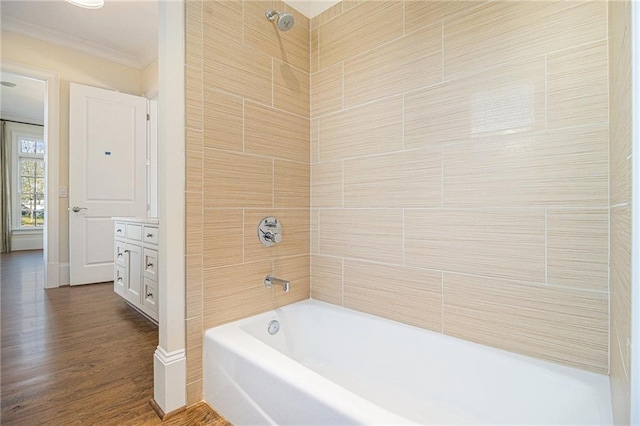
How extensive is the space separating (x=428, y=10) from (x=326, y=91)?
68cm

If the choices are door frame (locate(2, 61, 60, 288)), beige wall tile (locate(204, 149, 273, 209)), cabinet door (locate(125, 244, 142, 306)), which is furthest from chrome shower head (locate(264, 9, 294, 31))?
door frame (locate(2, 61, 60, 288))

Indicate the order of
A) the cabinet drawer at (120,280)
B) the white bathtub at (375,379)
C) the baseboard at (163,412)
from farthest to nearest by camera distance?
1. the cabinet drawer at (120,280)
2. the baseboard at (163,412)
3. the white bathtub at (375,379)

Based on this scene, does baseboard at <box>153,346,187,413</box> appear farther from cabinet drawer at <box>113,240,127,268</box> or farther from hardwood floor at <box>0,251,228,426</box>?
cabinet drawer at <box>113,240,127,268</box>

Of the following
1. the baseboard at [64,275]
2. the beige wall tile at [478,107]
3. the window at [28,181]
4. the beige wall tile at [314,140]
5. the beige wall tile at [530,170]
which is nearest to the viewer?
the beige wall tile at [530,170]

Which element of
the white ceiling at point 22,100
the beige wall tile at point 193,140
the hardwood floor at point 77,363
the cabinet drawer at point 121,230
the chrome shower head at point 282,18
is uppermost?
the white ceiling at point 22,100

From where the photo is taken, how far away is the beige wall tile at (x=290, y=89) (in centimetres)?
183

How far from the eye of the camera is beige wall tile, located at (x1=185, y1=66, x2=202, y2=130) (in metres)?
1.43

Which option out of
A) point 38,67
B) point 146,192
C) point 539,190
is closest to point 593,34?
point 539,190

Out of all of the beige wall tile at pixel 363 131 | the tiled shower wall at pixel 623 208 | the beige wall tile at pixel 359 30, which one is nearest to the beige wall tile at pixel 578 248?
the tiled shower wall at pixel 623 208

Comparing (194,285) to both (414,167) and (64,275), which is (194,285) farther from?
(64,275)

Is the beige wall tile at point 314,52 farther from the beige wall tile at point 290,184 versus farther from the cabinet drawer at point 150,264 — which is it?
the cabinet drawer at point 150,264

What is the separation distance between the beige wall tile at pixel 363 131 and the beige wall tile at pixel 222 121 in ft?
1.75

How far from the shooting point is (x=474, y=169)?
1.33 m

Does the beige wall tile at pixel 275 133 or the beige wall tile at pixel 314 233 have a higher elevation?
the beige wall tile at pixel 275 133
